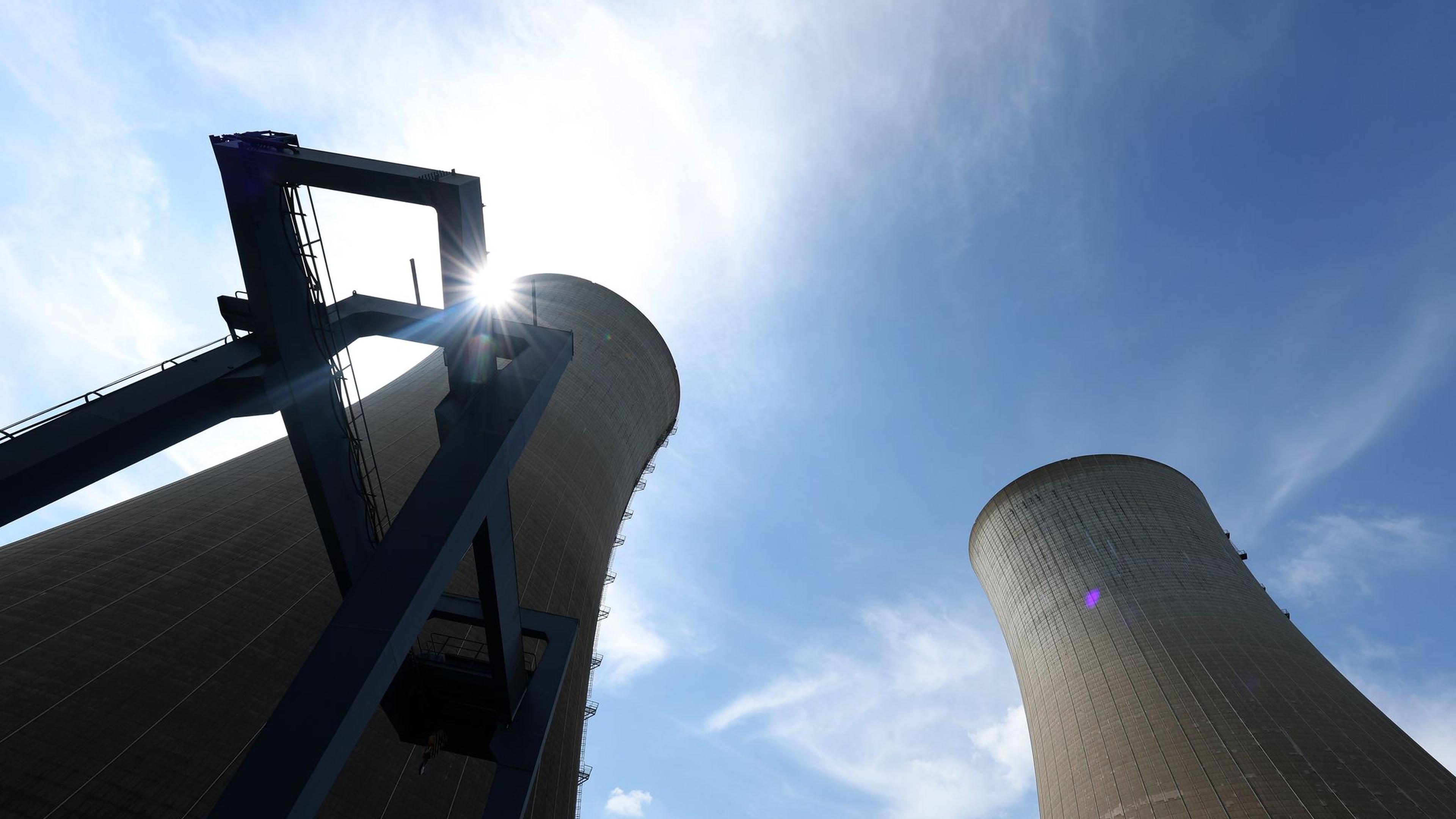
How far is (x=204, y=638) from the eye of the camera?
28.8ft

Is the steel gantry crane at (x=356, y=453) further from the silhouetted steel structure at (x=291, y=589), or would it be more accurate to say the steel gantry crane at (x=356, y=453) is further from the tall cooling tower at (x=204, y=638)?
the tall cooling tower at (x=204, y=638)

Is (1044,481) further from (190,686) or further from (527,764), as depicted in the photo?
(190,686)

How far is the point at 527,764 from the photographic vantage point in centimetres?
763

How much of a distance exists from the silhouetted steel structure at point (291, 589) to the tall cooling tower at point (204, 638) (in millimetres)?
32

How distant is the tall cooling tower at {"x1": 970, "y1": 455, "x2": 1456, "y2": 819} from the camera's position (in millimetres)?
13680

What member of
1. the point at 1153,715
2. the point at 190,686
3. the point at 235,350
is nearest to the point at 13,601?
the point at 190,686

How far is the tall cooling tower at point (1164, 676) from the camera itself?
1368 centimetres

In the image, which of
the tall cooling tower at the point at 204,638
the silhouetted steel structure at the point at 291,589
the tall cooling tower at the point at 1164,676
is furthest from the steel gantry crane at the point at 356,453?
the tall cooling tower at the point at 1164,676

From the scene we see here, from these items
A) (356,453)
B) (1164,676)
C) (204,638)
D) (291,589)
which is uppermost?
(1164,676)

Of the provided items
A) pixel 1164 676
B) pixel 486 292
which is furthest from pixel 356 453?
pixel 1164 676

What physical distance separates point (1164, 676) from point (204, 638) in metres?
18.8

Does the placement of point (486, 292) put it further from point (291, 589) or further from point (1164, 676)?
point (1164, 676)

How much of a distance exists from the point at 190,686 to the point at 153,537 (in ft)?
11.6

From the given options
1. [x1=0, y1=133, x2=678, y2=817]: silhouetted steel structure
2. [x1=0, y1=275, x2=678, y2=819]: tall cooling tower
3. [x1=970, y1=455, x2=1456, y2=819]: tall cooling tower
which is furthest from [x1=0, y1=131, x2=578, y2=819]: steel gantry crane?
[x1=970, y1=455, x2=1456, y2=819]: tall cooling tower
